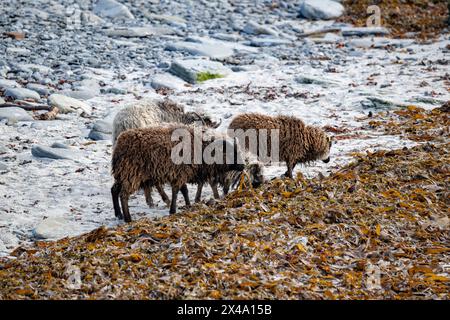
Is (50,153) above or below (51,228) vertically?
above

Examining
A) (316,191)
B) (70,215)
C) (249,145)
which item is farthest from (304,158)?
(70,215)

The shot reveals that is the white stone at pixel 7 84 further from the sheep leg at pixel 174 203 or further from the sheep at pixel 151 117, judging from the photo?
the sheep leg at pixel 174 203

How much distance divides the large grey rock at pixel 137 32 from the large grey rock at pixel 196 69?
2.78 m

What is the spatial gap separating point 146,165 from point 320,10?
44.6 feet

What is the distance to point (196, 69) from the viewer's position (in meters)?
15.5

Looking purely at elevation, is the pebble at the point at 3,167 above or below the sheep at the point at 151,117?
below

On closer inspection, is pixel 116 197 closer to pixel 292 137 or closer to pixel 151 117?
pixel 151 117

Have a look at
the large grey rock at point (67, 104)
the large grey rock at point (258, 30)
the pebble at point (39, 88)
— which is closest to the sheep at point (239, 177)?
the large grey rock at point (67, 104)

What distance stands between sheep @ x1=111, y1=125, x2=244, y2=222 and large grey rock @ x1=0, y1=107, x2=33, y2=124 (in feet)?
13.6

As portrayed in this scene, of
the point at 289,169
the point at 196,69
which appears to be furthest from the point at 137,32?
the point at 289,169

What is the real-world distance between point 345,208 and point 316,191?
81cm

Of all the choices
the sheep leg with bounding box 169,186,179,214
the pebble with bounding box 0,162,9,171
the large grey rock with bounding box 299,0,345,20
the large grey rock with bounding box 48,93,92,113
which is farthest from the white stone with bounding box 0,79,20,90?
the large grey rock with bounding box 299,0,345,20

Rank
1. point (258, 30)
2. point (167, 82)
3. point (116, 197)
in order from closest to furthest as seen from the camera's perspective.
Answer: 1. point (116, 197)
2. point (167, 82)
3. point (258, 30)

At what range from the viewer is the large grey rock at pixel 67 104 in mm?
13195
